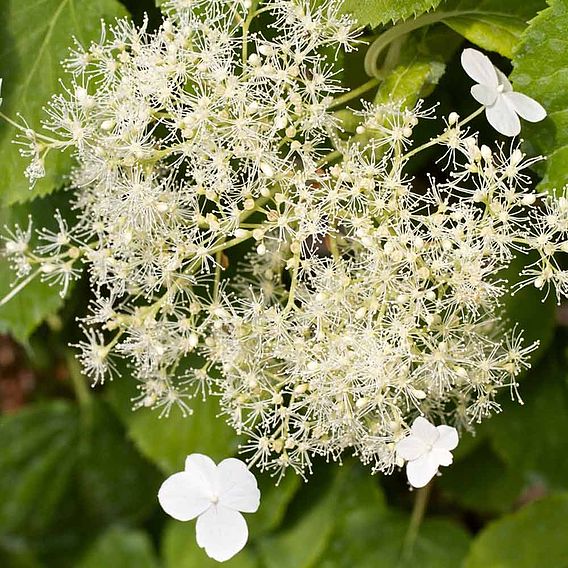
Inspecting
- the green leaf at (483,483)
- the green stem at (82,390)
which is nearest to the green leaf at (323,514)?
the green leaf at (483,483)

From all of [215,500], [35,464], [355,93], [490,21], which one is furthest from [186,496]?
[35,464]

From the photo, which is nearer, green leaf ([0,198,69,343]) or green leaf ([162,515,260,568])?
green leaf ([0,198,69,343])

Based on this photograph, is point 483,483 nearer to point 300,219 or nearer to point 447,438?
point 447,438

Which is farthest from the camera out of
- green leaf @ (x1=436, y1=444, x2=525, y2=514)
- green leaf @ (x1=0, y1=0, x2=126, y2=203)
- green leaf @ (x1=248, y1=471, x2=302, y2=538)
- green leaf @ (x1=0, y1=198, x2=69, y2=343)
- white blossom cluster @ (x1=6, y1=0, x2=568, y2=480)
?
green leaf @ (x1=436, y1=444, x2=525, y2=514)

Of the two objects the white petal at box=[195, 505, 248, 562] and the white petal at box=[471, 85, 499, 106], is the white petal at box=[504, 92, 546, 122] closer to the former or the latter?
the white petal at box=[471, 85, 499, 106]

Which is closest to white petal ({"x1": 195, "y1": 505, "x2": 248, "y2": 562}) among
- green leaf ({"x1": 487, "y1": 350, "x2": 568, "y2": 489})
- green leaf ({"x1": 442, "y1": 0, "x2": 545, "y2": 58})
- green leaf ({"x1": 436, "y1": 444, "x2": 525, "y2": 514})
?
green leaf ({"x1": 442, "y1": 0, "x2": 545, "y2": 58})

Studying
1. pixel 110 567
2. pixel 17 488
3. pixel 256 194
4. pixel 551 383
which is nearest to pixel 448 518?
pixel 551 383
